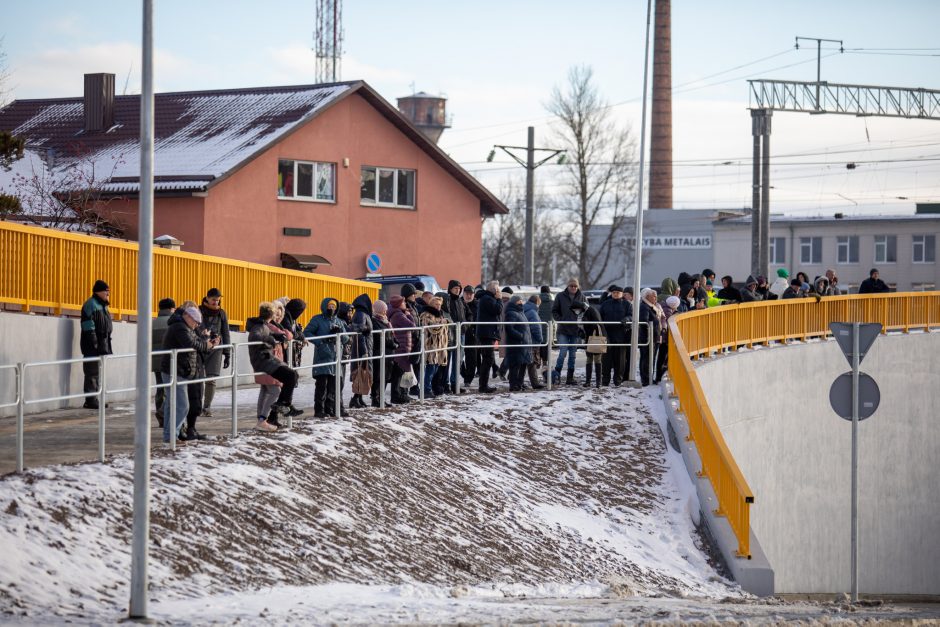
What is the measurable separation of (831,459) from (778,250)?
5146 centimetres

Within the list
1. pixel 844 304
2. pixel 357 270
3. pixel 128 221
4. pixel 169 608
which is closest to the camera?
pixel 169 608

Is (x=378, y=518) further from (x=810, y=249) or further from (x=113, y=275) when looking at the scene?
(x=810, y=249)

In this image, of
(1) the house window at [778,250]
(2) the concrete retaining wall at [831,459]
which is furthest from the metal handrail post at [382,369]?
(1) the house window at [778,250]

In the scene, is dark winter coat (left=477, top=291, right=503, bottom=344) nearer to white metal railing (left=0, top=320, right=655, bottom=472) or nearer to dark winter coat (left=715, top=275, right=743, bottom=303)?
white metal railing (left=0, top=320, right=655, bottom=472)

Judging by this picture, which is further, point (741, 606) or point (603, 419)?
point (603, 419)

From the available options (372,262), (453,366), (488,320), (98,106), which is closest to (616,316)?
(488,320)

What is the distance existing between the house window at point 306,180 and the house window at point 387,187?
3.98 feet

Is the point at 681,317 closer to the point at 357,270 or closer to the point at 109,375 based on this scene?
the point at 109,375

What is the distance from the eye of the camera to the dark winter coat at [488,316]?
20656 mm

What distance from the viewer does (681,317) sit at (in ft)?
71.8

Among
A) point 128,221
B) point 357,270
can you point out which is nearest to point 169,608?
point 128,221

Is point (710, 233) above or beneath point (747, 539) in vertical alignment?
above

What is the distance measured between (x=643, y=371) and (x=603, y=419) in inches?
117

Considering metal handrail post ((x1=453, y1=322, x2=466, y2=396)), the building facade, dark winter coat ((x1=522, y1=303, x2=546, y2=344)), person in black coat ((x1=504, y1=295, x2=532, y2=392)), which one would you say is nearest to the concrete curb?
person in black coat ((x1=504, y1=295, x2=532, y2=392))
